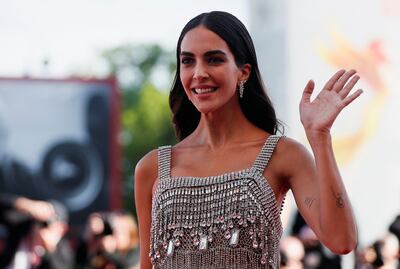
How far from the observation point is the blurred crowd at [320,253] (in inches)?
430

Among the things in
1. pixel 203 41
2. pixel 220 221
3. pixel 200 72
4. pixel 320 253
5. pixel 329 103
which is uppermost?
pixel 203 41

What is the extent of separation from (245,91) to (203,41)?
0.26m

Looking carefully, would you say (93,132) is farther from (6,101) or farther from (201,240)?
(201,240)

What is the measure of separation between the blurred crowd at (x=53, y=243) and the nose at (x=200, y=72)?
766 cm

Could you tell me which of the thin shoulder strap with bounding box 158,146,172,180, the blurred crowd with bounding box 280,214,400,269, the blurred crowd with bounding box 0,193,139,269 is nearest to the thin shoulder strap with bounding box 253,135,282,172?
the thin shoulder strap with bounding box 158,146,172,180

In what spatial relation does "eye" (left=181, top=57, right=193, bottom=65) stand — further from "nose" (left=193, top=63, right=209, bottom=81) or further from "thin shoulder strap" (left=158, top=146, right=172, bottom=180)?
"thin shoulder strap" (left=158, top=146, right=172, bottom=180)

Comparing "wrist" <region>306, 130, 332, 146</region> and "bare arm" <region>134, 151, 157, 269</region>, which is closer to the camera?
"wrist" <region>306, 130, 332, 146</region>

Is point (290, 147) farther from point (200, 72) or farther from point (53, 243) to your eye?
point (53, 243)

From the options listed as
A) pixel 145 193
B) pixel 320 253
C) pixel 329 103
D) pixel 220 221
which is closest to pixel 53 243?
pixel 320 253

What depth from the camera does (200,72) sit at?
4.49 m

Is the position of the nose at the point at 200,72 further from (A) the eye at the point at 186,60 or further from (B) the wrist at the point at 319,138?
(B) the wrist at the point at 319,138

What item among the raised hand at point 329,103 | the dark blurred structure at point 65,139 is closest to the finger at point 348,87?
the raised hand at point 329,103

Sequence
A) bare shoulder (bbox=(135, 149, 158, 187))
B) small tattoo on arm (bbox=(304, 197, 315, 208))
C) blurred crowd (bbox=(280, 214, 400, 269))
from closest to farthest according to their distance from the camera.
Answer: small tattoo on arm (bbox=(304, 197, 315, 208))
bare shoulder (bbox=(135, 149, 158, 187))
blurred crowd (bbox=(280, 214, 400, 269))

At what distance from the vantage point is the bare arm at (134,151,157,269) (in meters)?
4.76
